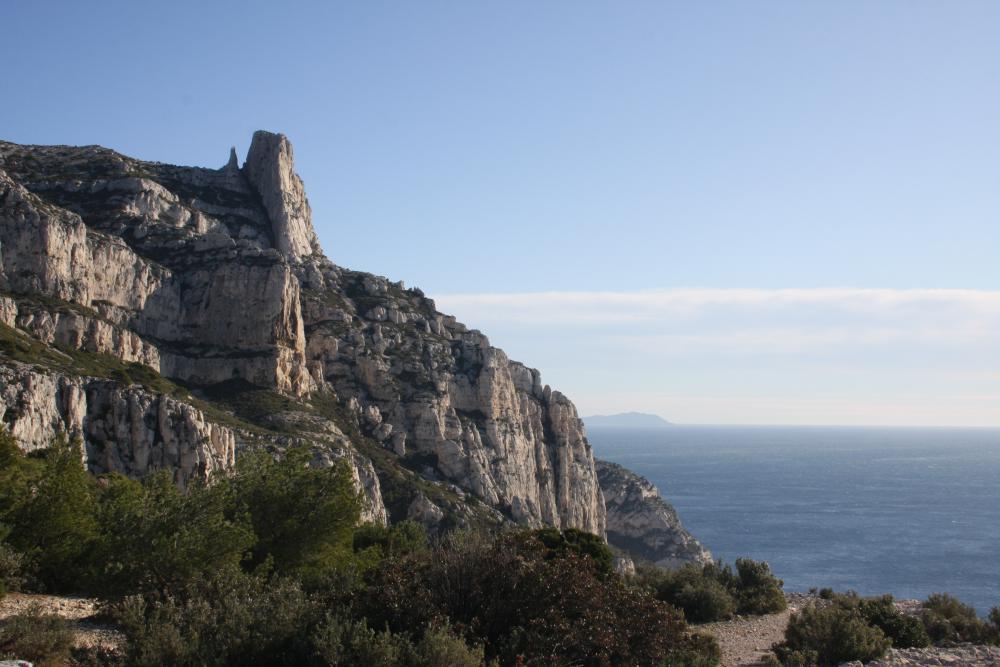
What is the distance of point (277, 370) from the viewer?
7681 cm

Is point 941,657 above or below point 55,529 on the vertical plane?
below

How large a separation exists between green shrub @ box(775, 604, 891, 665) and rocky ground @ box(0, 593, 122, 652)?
55.9ft

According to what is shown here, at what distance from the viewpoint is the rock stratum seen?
5628cm

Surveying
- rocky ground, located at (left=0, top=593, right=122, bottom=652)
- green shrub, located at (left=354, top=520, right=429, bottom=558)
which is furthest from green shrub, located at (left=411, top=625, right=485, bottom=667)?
green shrub, located at (left=354, top=520, right=429, bottom=558)

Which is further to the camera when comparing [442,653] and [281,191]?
[281,191]

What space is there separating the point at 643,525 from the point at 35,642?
9746 cm

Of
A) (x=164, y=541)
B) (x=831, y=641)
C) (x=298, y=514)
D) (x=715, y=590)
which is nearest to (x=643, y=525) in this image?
(x=715, y=590)

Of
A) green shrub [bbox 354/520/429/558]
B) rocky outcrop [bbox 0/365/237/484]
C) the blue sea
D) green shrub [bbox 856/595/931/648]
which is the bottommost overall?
the blue sea

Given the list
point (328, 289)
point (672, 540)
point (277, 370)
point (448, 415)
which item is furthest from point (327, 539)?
point (672, 540)

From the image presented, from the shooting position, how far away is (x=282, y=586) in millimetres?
17891

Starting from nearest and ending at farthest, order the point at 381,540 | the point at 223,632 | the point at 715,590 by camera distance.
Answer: the point at 223,632, the point at 715,590, the point at 381,540

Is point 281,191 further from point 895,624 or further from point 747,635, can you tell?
point 895,624

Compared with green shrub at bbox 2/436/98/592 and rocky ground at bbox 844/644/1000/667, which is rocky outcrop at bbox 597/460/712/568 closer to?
rocky ground at bbox 844/644/1000/667

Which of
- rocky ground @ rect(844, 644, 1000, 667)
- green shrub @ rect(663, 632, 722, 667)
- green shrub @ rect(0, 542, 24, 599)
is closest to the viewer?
green shrub @ rect(663, 632, 722, 667)
